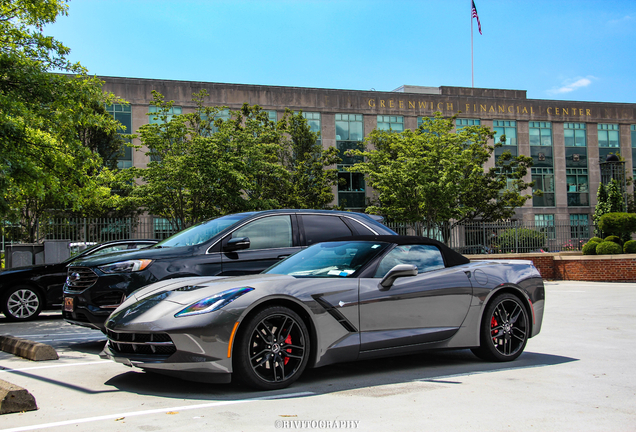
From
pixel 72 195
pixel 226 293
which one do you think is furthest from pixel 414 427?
pixel 72 195

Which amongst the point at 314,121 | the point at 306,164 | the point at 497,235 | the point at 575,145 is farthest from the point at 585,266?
the point at 575,145

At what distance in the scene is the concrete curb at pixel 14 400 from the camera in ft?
14.6

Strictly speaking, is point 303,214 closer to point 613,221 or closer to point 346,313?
point 346,313

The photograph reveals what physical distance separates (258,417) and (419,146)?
2449 cm

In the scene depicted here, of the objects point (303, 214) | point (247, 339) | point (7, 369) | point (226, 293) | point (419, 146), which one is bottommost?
point (7, 369)

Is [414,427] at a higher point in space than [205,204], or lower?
lower

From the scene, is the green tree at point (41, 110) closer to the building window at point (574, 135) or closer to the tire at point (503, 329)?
the tire at point (503, 329)

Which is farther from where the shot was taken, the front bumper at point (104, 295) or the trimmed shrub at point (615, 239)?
the trimmed shrub at point (615, 239)

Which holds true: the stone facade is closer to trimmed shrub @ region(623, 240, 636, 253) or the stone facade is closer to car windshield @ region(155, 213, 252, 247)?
trimmed shrub @ region(623, 240, 636, 253)

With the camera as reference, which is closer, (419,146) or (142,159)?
(419,146)

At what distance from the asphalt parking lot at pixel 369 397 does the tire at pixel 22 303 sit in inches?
192

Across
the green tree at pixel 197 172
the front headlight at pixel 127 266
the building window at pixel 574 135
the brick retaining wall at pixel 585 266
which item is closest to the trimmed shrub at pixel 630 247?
the brick retaining wall at pixel 585 266

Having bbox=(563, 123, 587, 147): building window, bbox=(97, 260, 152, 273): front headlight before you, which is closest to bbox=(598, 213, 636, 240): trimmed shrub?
bbox=(563, 123, 587, 147): building window

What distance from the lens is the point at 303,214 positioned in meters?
8.48
